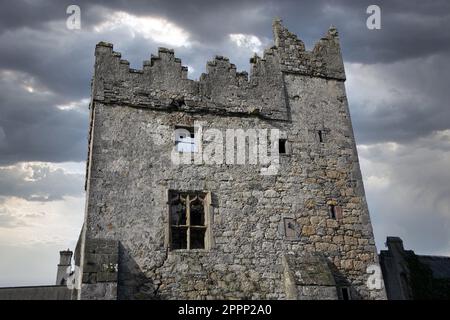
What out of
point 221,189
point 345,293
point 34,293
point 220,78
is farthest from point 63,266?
point 345,293

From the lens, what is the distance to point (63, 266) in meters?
24.0

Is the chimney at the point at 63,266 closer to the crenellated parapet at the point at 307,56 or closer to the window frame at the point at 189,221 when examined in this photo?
the window frame at the point at 189,221

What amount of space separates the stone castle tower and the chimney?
15.6m

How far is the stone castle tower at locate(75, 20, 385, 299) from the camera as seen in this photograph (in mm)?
8438

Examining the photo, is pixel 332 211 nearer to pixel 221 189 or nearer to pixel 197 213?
pixel 221 189

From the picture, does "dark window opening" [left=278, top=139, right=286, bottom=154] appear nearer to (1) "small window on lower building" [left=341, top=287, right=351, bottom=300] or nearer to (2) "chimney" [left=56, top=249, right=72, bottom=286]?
(1) "small window on lower building" [left=341, top=287, right=351, bottom=300]

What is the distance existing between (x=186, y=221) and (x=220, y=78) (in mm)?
4113

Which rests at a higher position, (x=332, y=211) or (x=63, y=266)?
(x=63, y=266)

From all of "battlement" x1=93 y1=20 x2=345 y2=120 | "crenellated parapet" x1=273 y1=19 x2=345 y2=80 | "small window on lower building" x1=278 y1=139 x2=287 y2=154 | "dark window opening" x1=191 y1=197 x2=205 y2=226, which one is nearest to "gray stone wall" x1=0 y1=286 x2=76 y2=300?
"dark window opening" x1=191 y1=197 x2=205 y2=226

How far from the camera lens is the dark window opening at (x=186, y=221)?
899 cm

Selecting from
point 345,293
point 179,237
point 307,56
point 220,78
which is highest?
point 307,56
